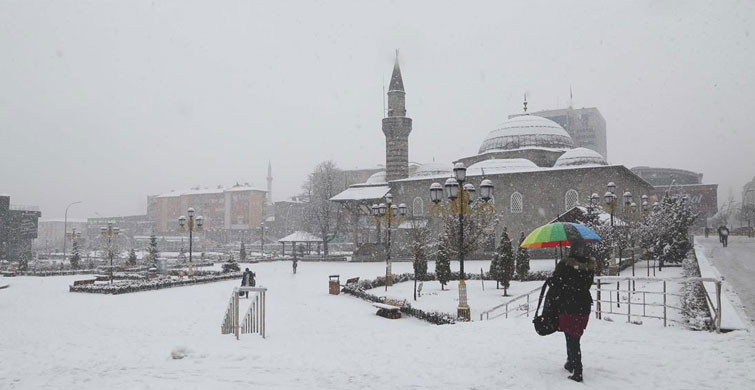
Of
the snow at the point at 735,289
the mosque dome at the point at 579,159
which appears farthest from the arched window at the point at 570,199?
the snow at the point at 735,289

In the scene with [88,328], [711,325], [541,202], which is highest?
[541,202]

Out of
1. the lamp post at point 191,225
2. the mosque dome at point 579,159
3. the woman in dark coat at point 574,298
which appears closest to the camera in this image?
the woman in dark coat at point 574,298

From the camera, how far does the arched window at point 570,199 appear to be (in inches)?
1316

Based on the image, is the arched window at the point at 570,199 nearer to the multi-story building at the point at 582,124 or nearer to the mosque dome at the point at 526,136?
the mosque dome at the point at 526,136

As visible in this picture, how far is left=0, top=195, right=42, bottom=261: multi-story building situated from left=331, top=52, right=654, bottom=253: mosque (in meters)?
29.8

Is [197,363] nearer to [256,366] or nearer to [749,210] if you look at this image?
[256,366]

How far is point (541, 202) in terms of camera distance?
34656mm

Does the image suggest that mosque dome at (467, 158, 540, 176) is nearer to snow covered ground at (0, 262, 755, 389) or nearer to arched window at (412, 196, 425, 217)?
arched window at (412, 196, 425, 217)

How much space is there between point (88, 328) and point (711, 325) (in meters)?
12.0

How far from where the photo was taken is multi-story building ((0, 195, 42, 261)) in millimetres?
46781

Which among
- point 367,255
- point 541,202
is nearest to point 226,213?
point 367,255

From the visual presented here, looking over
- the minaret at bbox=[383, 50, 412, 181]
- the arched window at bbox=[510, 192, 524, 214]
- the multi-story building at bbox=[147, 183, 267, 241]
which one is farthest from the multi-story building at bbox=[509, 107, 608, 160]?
the arched window at bbox=[510, 192, 524, 214]

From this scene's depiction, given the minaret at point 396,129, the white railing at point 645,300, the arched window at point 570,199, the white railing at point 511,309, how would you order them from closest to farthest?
the white railing at point 645,300, the white railing at point 511,309, the arched window at point 570,199, the minaret at point 396,129

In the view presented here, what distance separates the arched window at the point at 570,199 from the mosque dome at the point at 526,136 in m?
9.08
